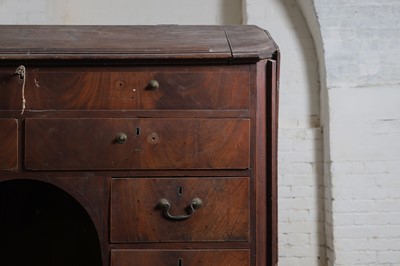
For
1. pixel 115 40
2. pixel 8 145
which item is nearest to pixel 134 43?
pixel 115 40

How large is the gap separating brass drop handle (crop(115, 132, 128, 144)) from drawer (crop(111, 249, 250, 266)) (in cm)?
36

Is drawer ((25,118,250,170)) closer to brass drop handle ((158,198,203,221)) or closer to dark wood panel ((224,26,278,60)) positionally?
brass drop handle ((158,198,203,221))

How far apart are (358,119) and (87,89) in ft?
4.66

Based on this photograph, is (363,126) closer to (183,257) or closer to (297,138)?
(297,138)

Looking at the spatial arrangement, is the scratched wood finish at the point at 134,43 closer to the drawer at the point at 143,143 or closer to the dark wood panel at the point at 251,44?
the dark wood panel at the point at 251,44

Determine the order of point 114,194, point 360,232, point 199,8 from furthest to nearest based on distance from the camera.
→ point 199,8 → point 360,232 → point 114,194

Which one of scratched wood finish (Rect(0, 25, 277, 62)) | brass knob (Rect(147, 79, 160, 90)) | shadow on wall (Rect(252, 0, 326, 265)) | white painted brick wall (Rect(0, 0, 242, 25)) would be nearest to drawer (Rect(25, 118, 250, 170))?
brass knob (Rect(147, 79, 160, 90))

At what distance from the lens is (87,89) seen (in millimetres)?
1591

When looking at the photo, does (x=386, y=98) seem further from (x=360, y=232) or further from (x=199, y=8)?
(x=199, y=8)

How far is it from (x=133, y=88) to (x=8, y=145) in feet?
1.48

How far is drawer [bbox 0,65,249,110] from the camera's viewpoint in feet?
5.20

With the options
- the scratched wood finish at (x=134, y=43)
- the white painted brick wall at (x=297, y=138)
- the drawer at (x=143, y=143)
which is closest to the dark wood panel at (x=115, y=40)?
the scratched wood finish at (x=134, y=43)

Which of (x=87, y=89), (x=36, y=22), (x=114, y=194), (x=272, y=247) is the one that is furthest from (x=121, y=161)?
(x=36, y=22)

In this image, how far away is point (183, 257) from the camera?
1.57 m
